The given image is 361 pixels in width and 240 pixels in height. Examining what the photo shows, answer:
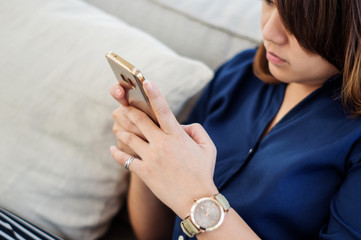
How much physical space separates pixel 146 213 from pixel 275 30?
0.49m

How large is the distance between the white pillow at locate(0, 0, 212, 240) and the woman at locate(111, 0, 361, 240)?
0.11m

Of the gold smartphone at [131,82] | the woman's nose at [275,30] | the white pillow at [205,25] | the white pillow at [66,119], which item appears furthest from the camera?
the white pillow at [205,25]

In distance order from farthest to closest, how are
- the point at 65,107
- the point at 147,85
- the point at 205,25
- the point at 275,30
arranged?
the point at 205,25 < the point at 65,107 < the point at 275,30 < the point at 147,85

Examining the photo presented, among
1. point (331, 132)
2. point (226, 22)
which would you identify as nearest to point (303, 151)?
point (331, 132)

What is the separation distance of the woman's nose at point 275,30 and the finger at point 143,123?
0.25 meters

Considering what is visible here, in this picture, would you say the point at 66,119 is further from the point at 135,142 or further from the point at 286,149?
the point at 286,149

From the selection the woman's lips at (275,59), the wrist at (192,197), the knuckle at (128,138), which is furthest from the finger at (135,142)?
the woman's lips at (275,59)

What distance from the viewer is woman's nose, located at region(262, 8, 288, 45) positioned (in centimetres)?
55

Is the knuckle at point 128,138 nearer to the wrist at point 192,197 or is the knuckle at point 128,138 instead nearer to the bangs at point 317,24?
the wrist at point 192,197

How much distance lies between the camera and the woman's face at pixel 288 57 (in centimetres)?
55

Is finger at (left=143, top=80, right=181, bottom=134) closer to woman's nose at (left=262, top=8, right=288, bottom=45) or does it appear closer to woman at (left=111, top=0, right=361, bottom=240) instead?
woman at (left=111, top=0, right=361, bottom=240)

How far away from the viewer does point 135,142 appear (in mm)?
573

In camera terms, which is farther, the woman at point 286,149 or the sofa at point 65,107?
the sofa at point 65,107

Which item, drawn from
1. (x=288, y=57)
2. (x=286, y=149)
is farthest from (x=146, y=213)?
(x=288, y=57)
